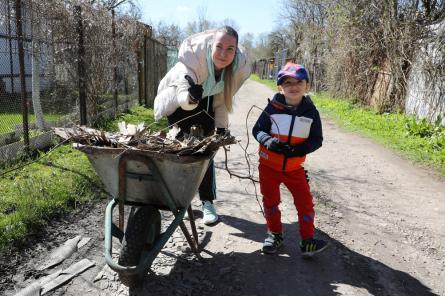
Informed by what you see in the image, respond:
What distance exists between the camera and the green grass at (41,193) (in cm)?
332

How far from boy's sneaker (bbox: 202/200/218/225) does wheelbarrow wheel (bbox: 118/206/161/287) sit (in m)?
1.09

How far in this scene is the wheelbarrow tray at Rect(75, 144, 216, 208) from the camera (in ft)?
7.66

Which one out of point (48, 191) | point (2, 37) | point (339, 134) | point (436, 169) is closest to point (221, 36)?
point (48, 191)

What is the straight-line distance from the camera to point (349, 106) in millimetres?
13422

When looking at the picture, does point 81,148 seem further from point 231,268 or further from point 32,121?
point 32,121

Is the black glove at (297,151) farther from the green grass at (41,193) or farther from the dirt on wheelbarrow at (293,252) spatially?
the green grass at (41,193)

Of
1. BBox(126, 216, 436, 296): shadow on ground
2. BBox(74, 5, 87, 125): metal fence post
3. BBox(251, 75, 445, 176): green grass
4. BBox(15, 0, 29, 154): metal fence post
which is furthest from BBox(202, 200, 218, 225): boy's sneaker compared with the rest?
BBox(74, 5, 87, 125): metal fence post

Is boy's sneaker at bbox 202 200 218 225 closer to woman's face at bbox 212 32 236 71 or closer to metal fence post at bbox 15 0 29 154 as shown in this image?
woman's face at bbox 212 32 236 71

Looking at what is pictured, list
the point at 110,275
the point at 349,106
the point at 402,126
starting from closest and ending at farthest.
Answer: the point at 110,275 → the point at 402,126 → the point at 349,106

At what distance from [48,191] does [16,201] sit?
0.33 meters

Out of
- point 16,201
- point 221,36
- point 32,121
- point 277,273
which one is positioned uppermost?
point 221,36

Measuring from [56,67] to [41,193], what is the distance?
3493 millimetres

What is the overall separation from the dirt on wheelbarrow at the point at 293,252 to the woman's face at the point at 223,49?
1.47 m

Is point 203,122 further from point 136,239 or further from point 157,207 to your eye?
point 136,239
